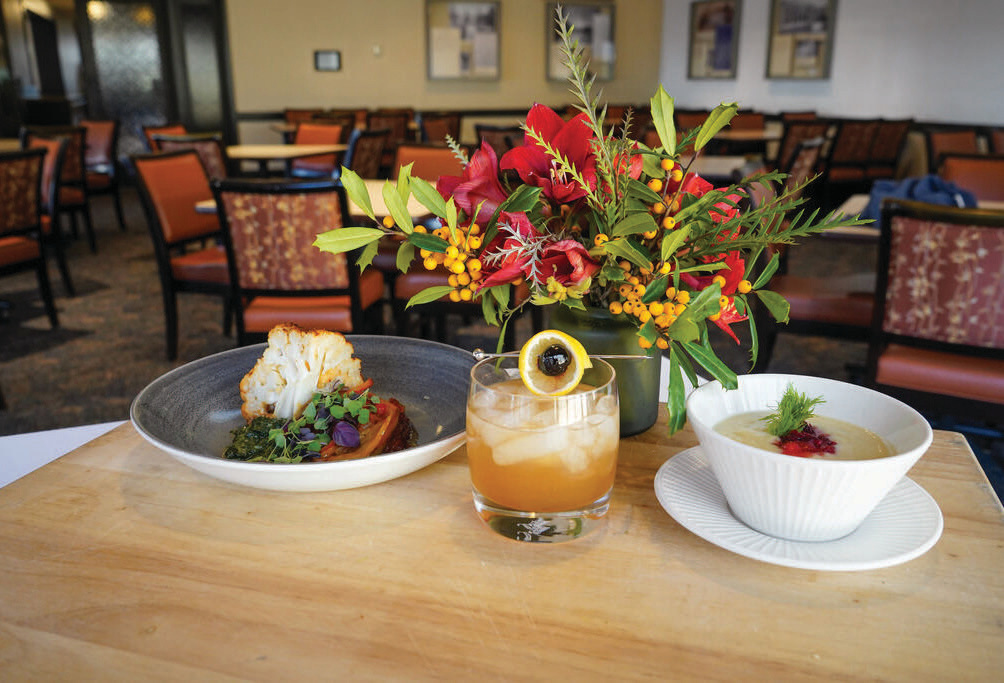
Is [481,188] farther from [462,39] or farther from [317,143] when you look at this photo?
[462,39]

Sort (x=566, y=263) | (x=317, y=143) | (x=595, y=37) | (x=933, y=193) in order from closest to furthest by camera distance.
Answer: (x=566, y=263) → (x=933, y=193) → (x=317, y=143) → (x=595, y=37)

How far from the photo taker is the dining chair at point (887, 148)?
682 centimetres

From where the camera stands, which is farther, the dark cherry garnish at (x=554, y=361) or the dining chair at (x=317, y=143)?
the dining chair at (x=317, y=143)

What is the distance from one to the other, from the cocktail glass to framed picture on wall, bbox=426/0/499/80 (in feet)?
30.0

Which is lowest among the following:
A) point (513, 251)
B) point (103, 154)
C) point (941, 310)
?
point (941, 310)

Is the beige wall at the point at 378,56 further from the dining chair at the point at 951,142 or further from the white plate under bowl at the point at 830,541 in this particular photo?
the white plate under bowl at the point at 830,541

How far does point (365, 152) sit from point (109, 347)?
70.6 inches

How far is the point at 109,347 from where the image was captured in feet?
11.8

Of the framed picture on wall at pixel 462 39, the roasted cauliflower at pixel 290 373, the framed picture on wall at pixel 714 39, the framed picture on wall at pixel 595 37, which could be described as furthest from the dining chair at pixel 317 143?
the roasted cauliflower at pixel 290 373

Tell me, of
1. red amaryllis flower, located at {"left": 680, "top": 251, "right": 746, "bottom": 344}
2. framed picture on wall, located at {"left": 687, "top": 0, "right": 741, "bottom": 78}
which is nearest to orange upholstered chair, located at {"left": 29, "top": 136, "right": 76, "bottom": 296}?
red amaryllis flower, located at {"left": 680, "top": 251, "right": 746, "bottom": 344}

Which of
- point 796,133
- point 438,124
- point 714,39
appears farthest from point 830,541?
point 714,39

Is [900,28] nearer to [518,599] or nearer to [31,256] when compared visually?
[31,256]

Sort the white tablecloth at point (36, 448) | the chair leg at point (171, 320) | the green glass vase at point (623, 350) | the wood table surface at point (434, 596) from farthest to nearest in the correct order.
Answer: the chair leg at point (171, 320)
the white tablecloth at point (36, 448)
the green glass vase at point (623, 350)
the wood table surface at point (434, 596)

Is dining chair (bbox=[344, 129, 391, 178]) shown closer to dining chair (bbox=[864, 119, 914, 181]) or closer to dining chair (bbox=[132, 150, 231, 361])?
dining chair (bbox=[132, 150, 231, 361])
